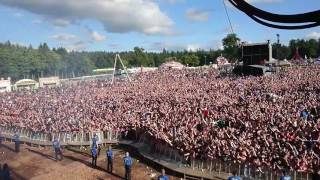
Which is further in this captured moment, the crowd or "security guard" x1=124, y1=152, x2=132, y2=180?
"security guard" x1=124, y1=152, x2=132, y2=180

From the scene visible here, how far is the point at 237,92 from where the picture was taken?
32.2 m

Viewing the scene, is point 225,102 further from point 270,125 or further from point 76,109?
point 76,109

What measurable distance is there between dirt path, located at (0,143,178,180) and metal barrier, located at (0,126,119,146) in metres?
0.89

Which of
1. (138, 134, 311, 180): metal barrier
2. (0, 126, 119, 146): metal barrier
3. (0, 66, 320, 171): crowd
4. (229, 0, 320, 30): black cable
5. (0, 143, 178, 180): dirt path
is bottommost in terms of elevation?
(0, 143, 178, 180): dirt path

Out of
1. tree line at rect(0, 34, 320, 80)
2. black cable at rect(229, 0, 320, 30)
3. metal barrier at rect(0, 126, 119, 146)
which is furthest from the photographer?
tree line at rect(0, 34, 320, 80)

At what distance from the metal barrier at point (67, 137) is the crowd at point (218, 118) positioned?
41 cm

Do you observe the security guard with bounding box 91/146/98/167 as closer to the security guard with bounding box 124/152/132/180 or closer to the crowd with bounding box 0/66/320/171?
the crowd with bounding box 0/66/320/171

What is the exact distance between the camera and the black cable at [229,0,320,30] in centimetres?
386

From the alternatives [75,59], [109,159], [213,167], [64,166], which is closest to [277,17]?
[213,167]

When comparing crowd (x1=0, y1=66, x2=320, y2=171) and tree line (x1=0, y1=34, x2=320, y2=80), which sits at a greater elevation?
tree line (x1=0, y1=34, x2=320, y2=80)

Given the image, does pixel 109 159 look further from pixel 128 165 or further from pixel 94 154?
pixel 128 165

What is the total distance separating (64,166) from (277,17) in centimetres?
2166

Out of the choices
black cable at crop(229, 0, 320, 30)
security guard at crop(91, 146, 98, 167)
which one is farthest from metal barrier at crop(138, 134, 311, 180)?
black cable at crop(229, 0, 320, 30)

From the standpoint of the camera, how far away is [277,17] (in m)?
4.12
